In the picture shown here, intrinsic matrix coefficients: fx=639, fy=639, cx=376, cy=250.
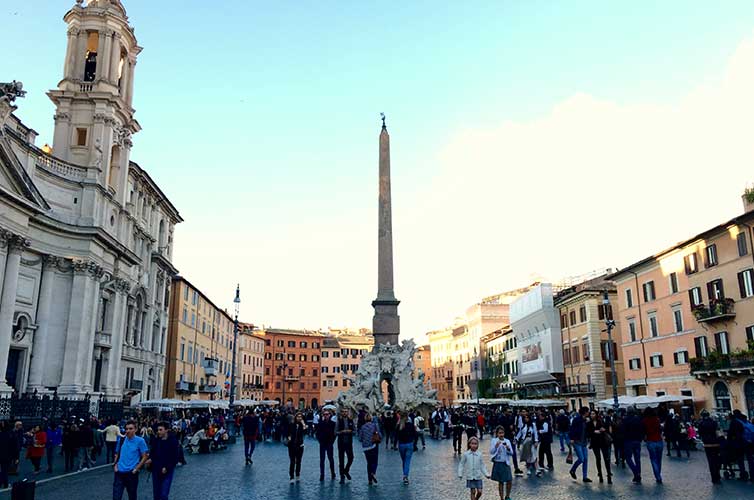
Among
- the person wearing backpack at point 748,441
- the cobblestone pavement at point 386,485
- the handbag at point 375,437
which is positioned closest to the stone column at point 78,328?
the cobblestone pavement at point 386,485

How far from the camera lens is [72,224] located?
114ft

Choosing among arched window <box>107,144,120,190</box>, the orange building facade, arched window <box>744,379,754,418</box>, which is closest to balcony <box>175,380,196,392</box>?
arched window <box>107,144,120,190</box>

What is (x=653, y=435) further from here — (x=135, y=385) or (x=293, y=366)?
(x=293, y=366)

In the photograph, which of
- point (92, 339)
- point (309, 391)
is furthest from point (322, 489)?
point (309, 391)

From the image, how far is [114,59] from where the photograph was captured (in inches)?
1603

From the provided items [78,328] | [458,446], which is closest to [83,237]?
[78,328]

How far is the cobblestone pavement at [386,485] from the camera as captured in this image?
1178 cm

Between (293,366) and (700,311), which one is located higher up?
(293,366)

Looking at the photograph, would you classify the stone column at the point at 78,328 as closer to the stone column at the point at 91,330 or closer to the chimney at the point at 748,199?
the stone column at the point at 91,330

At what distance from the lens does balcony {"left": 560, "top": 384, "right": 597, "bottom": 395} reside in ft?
149

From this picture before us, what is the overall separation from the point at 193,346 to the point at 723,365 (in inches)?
1667

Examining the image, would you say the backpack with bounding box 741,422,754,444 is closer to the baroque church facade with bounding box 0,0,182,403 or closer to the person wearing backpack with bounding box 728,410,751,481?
the person wearing backpack with bounding box 728,410,751,481

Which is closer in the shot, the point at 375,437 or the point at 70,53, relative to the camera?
the point at 375,437

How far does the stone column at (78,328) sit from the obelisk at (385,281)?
15.7m
